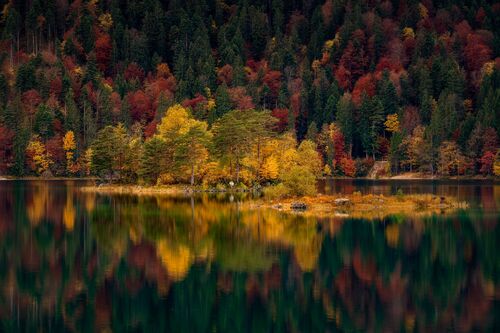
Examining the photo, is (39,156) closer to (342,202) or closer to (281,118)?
(281,118)

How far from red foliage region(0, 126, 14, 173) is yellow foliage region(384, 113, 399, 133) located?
283 ft

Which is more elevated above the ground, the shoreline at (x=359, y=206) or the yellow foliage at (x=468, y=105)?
the yellow foliage at (x=468, y=105)

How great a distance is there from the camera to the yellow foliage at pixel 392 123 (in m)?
180

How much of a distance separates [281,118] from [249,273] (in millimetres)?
152613

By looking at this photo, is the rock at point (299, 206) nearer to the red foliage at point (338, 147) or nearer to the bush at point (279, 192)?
the bush at point (279, 192)

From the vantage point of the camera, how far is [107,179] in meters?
140

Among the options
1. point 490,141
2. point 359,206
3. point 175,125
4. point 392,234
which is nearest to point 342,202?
point 359,206

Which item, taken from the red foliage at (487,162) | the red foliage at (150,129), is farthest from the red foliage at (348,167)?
the red foliage at (150,129)

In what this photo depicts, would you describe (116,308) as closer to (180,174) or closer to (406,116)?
(180,174)

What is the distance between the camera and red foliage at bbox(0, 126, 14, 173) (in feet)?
568

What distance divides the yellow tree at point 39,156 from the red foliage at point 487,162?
94.0 metres

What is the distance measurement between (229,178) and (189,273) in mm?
75488

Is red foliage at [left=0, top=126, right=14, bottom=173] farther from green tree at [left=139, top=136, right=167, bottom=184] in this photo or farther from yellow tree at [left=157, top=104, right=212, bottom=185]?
green tree at [left=139, top=136, right=167, bottom=184]

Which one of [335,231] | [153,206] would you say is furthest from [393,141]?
[335,231]
